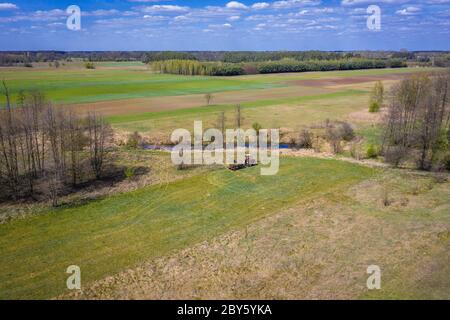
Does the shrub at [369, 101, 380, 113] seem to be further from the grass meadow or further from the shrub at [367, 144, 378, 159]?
the grass meadow

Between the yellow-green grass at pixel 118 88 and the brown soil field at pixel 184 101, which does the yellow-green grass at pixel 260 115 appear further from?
the yellow-green grass at pixel 118 88

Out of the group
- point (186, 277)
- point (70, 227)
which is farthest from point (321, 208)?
point (70, 227)

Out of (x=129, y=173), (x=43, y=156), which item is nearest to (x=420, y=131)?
(x=129, y=173)

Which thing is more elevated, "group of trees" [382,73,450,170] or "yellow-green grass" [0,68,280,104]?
"yellow-green grass" [0,68,280,104]

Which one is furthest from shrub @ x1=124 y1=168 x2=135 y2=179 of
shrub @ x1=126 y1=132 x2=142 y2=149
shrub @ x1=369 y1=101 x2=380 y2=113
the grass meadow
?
shrub @ x1=369 y1=101 x2=380 y2=113

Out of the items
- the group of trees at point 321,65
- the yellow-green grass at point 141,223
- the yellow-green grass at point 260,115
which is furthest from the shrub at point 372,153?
the group of trees at point 321,65

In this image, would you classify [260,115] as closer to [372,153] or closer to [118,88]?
[372,153]
